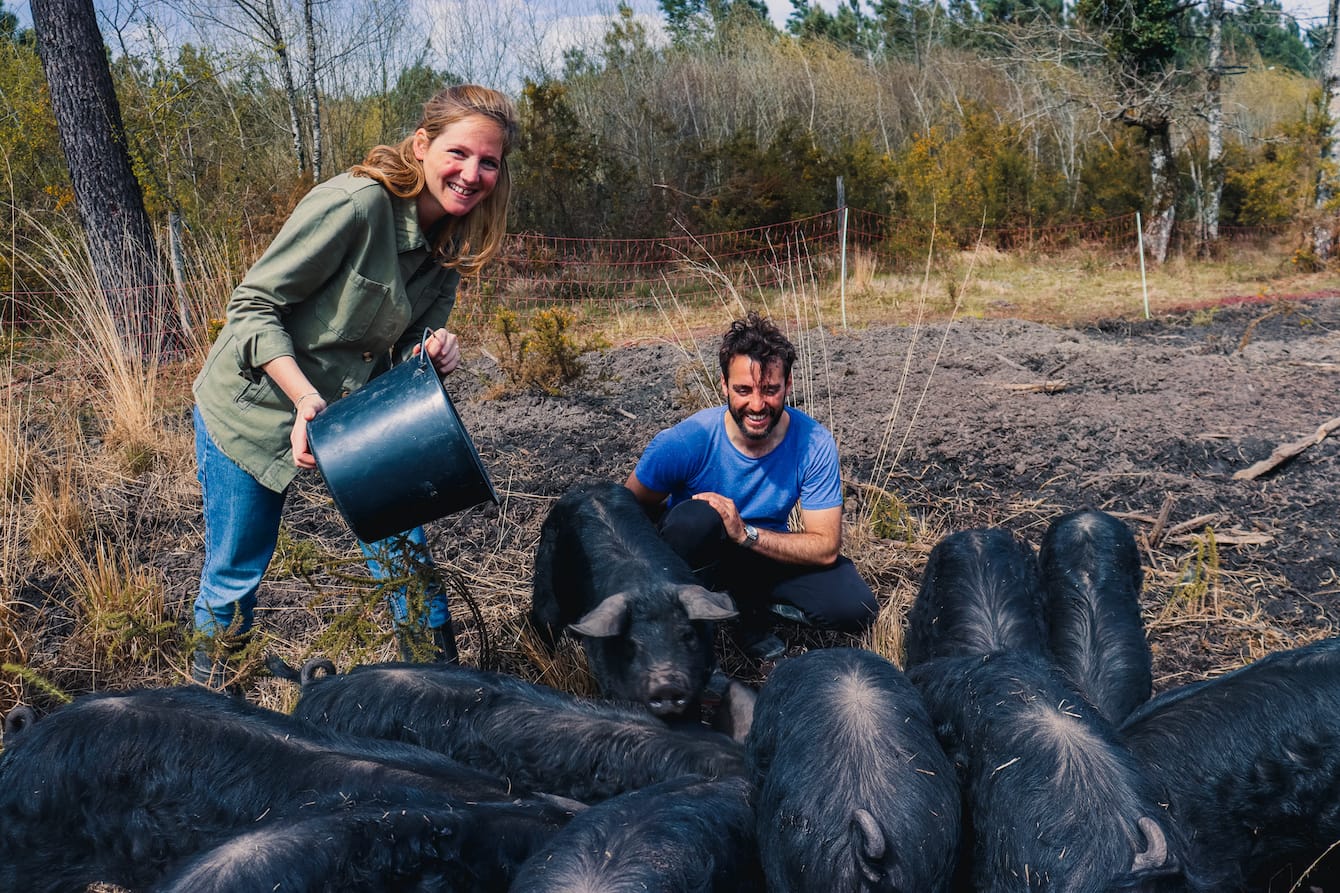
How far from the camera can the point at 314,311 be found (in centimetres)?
330

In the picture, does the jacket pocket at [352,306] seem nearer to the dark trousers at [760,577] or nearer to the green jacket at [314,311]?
the green jacket at [314,311]

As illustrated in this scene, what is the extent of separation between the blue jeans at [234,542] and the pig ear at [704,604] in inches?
36.8

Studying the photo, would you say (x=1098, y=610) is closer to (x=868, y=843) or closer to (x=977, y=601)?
(x=977, y=601)

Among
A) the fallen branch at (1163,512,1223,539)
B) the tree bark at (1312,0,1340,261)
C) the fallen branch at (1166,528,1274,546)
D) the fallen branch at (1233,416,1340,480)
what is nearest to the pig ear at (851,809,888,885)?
the fallen branch at (1166,528,1274,546)

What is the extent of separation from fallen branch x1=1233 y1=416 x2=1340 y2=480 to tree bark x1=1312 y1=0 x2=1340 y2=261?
11.8m

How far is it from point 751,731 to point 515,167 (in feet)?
47.5

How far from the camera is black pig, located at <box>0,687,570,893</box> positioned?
2.57 m

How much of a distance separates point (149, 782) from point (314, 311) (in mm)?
1478

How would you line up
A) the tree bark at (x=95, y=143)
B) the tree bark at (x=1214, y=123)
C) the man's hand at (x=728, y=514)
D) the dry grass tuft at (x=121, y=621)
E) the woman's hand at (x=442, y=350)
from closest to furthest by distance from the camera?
the woman's hand at (x=442, y=350) < the dry grass tuft at (x=121, y=621) < the man's hand at (x=728, y=514) < the tree bark at (x=95, y=143) < the tree bark at (x=1214, y=123)

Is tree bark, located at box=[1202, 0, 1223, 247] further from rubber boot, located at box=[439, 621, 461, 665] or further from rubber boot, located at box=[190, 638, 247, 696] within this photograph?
rubber boot, located at box=[190, 638, 247, 696]

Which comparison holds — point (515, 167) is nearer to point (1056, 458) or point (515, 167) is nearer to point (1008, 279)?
point (1008, 279)

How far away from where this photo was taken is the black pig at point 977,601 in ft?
11.1

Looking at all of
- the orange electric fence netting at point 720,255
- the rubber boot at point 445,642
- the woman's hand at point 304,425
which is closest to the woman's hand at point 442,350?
the woman's hand at point 304,425

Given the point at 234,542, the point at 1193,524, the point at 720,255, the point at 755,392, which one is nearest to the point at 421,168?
the point at 234,542
